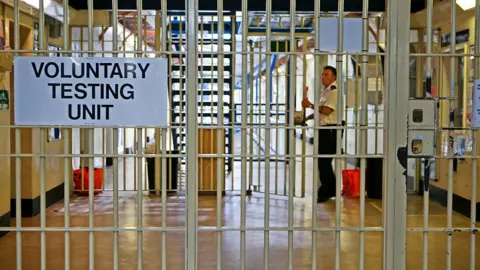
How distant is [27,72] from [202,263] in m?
2.23

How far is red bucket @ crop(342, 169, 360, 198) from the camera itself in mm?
8352

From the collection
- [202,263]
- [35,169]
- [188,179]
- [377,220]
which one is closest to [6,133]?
[35,169]

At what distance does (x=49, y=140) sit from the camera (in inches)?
278

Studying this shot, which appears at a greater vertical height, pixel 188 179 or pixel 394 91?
pixel 394 91

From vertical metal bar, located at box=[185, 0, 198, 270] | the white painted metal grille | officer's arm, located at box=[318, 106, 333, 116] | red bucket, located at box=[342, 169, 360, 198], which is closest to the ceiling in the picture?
the white painted metal grille

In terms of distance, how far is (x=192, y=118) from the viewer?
3328 mm

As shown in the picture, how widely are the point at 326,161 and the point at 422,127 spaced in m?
4.33

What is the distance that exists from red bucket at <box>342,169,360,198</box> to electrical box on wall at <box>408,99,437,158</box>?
502 centimetres

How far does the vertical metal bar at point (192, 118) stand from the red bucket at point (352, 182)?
17.5ft

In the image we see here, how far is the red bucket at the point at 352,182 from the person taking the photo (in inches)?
329

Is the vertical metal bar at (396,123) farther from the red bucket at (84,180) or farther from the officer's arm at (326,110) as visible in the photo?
the red bucket at (84,180)

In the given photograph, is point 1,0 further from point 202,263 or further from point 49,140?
point 202,263

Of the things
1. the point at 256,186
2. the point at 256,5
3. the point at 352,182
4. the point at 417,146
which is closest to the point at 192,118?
the point at 417,146

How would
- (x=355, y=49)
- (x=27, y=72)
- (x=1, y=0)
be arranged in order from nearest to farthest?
(x=27, y=72) < (x=355, y=49) < (x=1, y=0)
